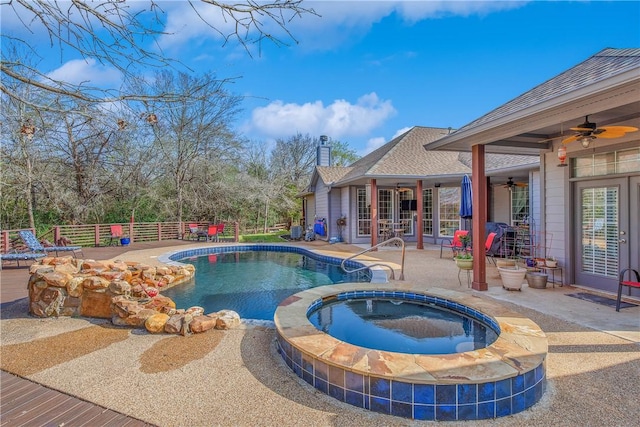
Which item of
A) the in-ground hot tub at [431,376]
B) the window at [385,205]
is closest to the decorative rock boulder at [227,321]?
the in-ground hot tub at [431,376]

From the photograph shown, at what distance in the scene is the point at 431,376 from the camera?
252 cm

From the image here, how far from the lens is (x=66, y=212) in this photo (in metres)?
14.4

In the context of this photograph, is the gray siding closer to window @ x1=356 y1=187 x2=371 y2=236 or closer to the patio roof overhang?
the patio roof overhang

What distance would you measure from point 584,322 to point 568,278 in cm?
229

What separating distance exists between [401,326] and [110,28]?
4355 mm

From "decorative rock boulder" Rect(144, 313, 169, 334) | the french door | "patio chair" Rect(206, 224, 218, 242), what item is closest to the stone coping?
"decorative rock boulder" Rect(144, 313, 169, 334)

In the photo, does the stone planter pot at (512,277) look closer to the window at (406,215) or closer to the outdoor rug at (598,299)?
the outdoor rug at (598,299)

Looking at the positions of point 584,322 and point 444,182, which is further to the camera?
point 444,182

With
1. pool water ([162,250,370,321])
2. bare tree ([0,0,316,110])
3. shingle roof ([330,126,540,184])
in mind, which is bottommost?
pool water ([162,250,370,321])

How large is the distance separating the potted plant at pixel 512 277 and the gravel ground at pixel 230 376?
4.46 ft

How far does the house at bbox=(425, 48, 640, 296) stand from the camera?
4641 mm

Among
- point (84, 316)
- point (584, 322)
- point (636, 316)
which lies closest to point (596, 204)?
point (636, 316)

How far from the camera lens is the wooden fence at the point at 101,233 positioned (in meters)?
11.0

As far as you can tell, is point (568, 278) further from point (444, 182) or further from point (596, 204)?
point (444, 182)
